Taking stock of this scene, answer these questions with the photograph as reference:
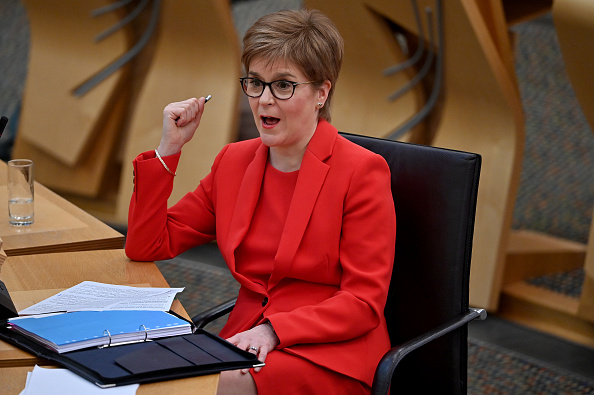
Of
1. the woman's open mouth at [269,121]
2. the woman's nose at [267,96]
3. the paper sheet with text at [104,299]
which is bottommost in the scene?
the paper sheet with text at [104,299]

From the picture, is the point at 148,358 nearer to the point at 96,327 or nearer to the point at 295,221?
the point at 96,327

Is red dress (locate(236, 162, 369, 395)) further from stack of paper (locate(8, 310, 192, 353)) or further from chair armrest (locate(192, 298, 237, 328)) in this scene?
stack of paper (locate(8, 310, 192, 353))

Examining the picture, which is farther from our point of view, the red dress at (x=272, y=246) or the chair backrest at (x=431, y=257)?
the chair backrest at (x=431, y=257)

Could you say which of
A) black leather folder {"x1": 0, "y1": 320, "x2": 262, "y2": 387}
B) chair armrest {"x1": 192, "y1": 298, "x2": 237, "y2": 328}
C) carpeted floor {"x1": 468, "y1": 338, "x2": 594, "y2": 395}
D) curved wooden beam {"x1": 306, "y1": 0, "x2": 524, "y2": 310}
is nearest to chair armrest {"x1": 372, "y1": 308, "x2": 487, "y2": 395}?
black leather folder {"x1": 0, "y1": 320, "x2": 262, "y2": 387}

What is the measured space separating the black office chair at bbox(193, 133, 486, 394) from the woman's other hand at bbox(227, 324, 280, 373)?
0.26m

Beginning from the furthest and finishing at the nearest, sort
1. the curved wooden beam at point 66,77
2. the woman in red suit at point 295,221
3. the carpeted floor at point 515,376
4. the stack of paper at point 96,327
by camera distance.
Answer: the curved wooden beam at point 66,77
the carpeted floor at point 515,376
the woman in red suit at point 295,221
the stack of paper at point 96,327

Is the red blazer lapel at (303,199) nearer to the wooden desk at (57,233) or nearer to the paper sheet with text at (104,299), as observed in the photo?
the paper sheet with text at (104,299)

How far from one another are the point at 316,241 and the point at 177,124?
19.5 inches

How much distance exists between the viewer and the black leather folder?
4.30ft

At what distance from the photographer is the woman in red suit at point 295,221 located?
5.59ft

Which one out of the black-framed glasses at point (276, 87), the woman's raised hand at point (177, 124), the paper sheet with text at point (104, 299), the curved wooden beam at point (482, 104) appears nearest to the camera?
the paper sheet with text at point (104, 299)

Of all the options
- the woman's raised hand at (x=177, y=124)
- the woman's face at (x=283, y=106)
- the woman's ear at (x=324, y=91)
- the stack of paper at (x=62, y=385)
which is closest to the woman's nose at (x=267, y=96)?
the woman's face at (x=283, y=106)

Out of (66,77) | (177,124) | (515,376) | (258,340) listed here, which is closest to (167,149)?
(177,124)

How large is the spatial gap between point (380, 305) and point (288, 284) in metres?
0.24
